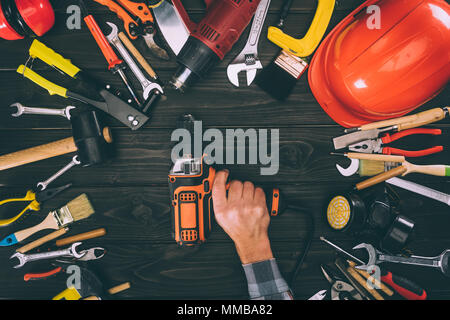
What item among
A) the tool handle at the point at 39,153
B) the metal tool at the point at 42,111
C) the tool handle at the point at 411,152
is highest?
the metal tool at the point at 42,111

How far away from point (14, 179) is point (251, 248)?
38.0 inches

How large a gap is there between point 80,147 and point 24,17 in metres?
0.46

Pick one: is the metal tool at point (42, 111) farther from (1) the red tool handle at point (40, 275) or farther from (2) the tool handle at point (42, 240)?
(1) the red tool handle at point (40, 275)

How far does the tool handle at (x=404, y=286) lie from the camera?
3.12 feet

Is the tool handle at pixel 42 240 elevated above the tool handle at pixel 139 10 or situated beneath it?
situated beneath

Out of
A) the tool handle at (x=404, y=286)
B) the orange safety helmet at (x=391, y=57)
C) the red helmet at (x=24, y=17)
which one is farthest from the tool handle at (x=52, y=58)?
the tool handle at (x=404, y=286)

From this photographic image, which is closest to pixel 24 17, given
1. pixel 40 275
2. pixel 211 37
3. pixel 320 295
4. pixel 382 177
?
pixel 211 37

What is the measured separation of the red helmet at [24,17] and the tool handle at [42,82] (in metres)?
0.11

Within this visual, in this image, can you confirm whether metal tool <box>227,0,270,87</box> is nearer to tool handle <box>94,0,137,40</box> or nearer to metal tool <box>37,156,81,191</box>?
tool handle <box>94,0,137,40</box>

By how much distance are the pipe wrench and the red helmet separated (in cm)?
21

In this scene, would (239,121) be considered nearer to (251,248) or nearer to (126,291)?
(251,248)
